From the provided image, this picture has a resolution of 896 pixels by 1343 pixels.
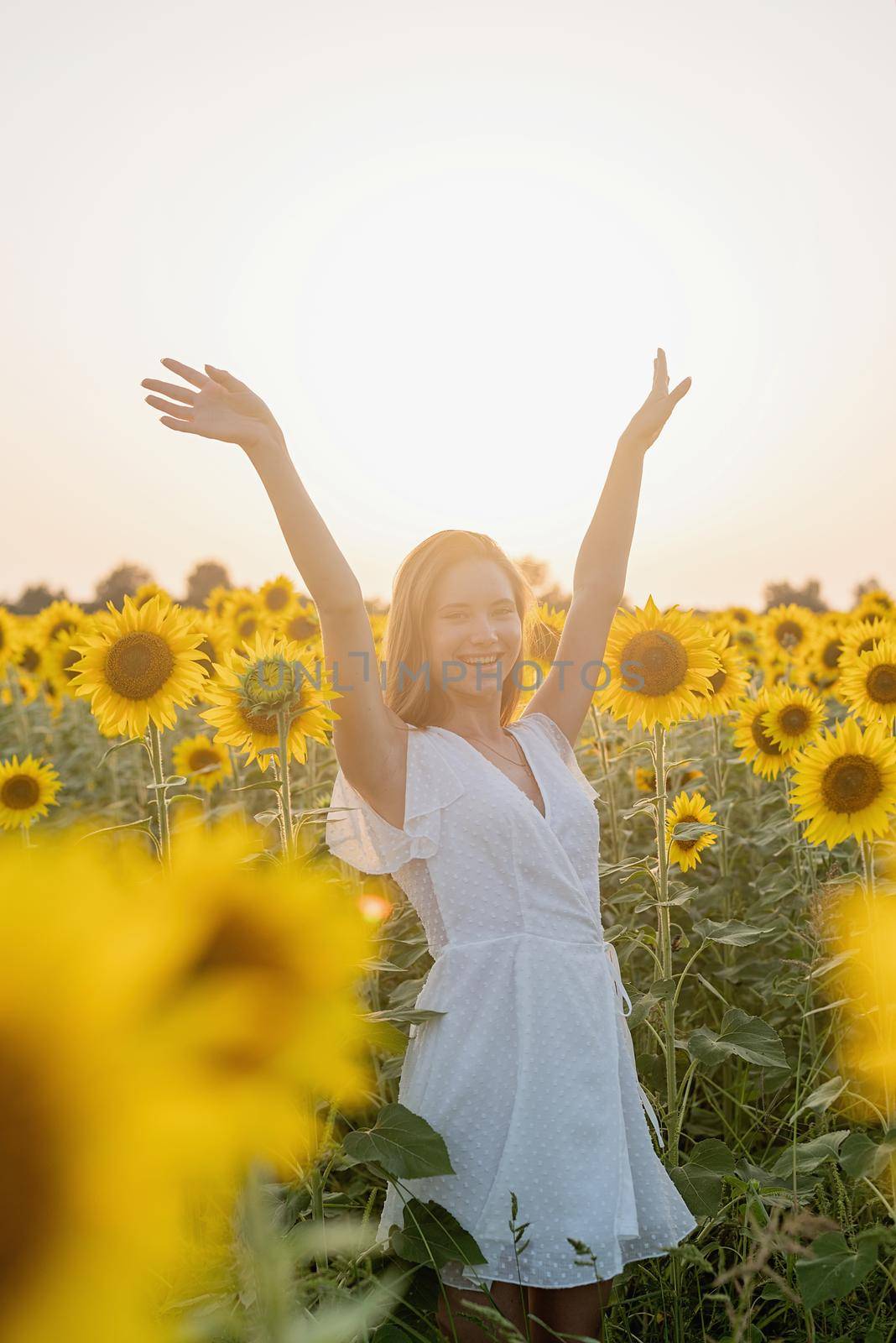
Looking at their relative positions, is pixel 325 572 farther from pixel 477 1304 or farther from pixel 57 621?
pixel 57 621

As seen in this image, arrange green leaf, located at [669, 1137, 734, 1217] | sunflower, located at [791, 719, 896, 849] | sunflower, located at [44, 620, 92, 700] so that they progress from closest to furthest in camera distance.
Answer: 1. green leaf, located at [669, 1137, 734, 1217]
2. sunflower, located at [791, 719, 896, 849]
3. sunflower, located at [44, 620, 92, 700]

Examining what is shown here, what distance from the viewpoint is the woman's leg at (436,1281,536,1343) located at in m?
2.10

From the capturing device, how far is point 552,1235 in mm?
2156

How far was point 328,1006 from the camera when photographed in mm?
567

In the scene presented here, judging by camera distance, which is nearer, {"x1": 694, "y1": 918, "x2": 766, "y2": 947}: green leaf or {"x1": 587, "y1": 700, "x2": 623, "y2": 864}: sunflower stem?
{"x1": 694, "y1": 918, "x2": 766, "y2": 947}: green leaf

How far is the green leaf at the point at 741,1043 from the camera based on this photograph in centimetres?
253

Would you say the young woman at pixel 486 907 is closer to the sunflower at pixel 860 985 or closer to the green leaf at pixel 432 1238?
the green leaf at pixel 432 1238

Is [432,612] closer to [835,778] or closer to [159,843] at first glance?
[159,843]

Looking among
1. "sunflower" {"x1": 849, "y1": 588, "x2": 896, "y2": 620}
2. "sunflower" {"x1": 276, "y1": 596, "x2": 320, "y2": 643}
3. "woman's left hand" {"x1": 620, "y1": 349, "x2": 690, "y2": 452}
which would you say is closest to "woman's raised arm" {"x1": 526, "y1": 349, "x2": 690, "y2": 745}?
"woman's left hand" {"x1": 620, "y1": 349, "x2": 690, "y2": 452}

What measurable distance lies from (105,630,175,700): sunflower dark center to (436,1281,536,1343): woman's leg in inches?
72.7

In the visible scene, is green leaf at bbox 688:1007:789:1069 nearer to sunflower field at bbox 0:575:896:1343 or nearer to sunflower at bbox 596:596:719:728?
sunflower field at bbox 0:575:896:1343

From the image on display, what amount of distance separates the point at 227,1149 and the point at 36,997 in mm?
111

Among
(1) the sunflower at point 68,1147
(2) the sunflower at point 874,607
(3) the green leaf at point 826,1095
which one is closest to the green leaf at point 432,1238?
(3) the green leaf at point 826,1095

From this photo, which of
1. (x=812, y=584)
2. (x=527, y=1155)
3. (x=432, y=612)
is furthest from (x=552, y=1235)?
(x=812, y=584)
